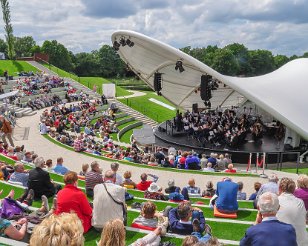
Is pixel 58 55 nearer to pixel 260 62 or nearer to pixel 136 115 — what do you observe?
pixel 136 115

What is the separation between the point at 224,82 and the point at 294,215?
15729mm

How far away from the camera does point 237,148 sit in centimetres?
2041

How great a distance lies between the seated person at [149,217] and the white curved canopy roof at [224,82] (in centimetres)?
1463

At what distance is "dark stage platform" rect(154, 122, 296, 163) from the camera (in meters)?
19.4

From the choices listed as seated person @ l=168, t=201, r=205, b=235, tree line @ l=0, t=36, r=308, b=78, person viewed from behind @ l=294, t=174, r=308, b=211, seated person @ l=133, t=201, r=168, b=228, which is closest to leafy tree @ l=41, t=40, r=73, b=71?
tree line @ l=0, t=36, r=308, b=78

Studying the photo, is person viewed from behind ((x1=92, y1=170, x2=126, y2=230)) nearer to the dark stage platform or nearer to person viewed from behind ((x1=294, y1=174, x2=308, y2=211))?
person viewed from behind ((x1=294, y1=174, x2=308, y2=211))

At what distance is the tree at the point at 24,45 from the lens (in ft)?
324

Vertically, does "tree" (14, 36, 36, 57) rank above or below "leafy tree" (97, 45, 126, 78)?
above

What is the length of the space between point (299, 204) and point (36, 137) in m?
19.2

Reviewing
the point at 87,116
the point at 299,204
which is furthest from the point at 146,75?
the point at 299,204

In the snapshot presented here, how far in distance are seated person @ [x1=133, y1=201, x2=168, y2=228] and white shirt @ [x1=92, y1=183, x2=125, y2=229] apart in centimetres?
40

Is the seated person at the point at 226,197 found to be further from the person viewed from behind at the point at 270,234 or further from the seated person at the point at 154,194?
the person viewed from behind at the point at 270,234

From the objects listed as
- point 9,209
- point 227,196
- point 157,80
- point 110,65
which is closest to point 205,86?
point 157,80

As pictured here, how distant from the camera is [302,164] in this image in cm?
1869
